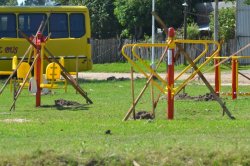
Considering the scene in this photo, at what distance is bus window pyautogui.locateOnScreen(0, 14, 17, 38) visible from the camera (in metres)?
34.7

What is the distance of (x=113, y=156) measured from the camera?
10695 millimetres

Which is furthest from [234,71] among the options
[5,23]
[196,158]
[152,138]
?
[5,23]

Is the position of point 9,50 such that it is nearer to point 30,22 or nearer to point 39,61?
point 30,22

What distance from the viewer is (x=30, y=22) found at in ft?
114

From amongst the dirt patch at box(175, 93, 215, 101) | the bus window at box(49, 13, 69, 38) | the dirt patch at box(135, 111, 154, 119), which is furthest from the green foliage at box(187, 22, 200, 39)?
the dirt patch at box(135, 111, 154, 119)

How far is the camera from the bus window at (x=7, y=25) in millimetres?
34688

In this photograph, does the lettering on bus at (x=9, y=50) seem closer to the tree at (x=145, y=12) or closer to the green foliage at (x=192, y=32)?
the green foliage at (x=192, y=32)

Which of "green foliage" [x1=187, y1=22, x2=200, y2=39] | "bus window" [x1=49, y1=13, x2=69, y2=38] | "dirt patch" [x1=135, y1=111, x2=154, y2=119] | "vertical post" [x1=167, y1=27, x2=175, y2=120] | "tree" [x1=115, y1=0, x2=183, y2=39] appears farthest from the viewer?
"tree" [x1=115, y1=0, x2=183, y2=39]

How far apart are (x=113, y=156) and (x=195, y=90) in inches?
633

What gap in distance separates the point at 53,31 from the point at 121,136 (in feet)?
75.0

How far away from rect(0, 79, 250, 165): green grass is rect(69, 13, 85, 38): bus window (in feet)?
50.6

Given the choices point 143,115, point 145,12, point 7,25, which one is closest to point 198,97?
point 143,115

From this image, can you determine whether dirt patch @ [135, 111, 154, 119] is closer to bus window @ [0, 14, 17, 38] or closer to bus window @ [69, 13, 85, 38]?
bus window @ [0, 14, 17, 38]

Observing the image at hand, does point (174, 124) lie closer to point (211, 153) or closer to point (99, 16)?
point (211, 153)
